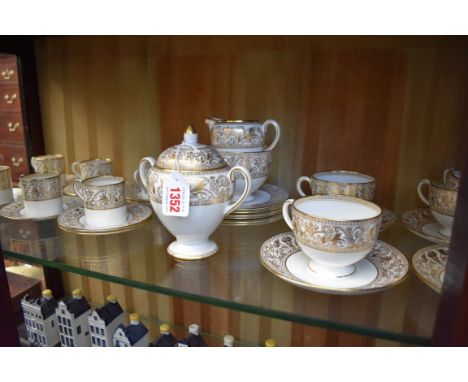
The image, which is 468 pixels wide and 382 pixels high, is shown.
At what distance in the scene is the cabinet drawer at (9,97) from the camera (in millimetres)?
776

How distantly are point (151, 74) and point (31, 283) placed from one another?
0.52 metres

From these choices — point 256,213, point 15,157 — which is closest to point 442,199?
point 256,213

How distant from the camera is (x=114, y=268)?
0.52 metres

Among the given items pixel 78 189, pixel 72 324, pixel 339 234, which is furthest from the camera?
pixel 72 324

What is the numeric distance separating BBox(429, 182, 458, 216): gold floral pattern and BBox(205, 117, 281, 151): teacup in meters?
0.24

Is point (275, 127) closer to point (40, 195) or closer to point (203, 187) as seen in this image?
point (203, 187)

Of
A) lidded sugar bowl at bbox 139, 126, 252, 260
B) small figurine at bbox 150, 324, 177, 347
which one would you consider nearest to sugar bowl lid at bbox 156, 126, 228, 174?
lidded sugar bowl at bbox 139, 126, 252, 260

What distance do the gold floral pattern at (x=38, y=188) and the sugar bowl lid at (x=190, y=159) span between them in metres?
0.25

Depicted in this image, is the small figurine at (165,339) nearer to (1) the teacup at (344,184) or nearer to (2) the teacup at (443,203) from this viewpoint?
(1) the teacup at (344,184)

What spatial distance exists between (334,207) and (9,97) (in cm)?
67

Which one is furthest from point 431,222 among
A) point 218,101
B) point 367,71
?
point 218,101

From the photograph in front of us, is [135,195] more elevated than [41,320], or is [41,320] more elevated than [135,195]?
[135,195]

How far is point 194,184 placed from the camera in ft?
1.54

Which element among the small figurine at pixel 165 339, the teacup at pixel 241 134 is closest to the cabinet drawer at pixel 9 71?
the teacup at pixel 241 134
